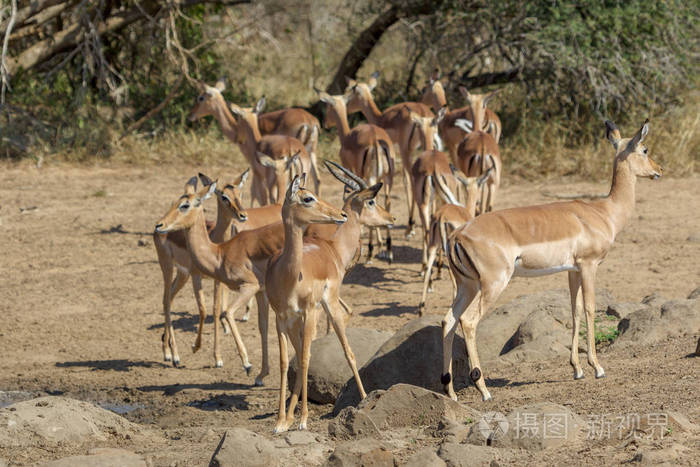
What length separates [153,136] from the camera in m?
14.8

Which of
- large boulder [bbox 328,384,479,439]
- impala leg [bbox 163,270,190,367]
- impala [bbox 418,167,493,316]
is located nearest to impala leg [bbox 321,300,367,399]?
large boulder [bbox 328,384,479,439]

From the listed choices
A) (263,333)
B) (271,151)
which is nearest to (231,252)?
(263,333)

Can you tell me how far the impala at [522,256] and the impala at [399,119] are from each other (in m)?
4.68

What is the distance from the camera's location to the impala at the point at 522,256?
19.0ft

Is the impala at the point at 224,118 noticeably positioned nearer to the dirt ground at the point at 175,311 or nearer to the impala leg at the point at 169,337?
the dirt ground at the point at 175,311

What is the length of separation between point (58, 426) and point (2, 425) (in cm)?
29

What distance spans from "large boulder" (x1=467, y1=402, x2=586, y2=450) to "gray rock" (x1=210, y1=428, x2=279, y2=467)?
957mm

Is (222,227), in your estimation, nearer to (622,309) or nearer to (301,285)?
(301,285)

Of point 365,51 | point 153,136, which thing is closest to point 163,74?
point 153,136

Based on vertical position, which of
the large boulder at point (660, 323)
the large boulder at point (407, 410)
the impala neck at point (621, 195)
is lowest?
the large boulder at point (660, 323)

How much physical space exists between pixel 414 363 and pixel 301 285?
106 cm

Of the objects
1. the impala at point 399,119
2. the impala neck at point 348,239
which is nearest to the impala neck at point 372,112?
the impala at point 399,119

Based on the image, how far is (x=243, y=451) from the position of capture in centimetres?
432

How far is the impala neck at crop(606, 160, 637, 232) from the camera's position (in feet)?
21.5
